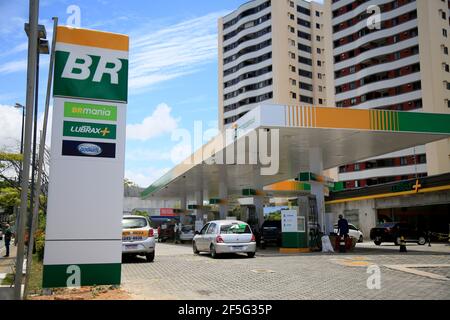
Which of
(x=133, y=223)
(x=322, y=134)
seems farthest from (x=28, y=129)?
(x=322, y=134)

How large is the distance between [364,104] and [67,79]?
5854 cm

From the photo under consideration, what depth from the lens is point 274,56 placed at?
79.1 meters

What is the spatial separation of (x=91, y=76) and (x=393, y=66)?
57.0 m

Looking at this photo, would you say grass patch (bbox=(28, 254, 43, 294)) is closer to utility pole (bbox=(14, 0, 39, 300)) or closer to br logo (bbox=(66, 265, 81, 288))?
br logo (bbox=(66, 265, 81, 288))

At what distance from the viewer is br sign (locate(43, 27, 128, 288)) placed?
326 inches

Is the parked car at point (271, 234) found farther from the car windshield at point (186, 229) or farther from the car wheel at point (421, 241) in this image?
the car wheel at point (421, 241)

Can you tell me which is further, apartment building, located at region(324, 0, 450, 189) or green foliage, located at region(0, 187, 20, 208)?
apartment building, located at region(324, 0, 450, 189)

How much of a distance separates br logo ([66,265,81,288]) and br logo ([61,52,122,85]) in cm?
351

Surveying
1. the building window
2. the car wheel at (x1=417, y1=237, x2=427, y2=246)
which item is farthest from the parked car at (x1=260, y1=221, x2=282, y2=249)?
the building window
